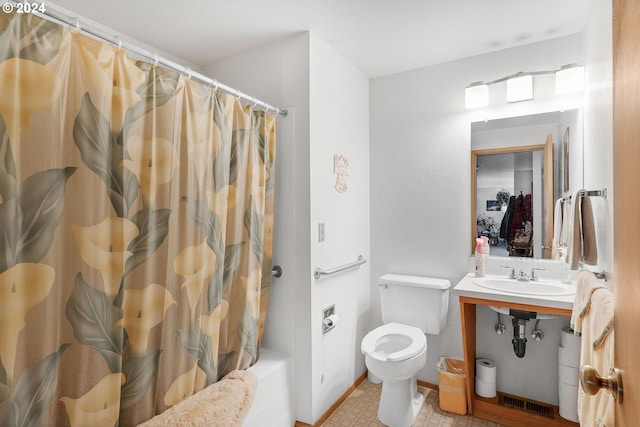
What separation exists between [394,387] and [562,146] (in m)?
1.93

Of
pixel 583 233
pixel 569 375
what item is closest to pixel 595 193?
pixel 583 233

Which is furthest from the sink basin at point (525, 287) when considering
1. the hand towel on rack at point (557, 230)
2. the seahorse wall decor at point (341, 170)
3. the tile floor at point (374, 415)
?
the seahorse wall decor at point (341, 170)

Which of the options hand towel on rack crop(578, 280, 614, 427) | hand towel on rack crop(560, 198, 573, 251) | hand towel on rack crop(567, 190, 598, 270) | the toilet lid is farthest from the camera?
the toilet lid

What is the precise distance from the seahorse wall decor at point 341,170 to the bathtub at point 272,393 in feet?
3.92

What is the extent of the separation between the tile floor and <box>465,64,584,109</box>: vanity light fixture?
2.13m

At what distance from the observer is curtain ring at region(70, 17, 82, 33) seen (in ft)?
3.79

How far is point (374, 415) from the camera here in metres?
2.26

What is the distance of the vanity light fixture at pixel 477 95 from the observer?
235cm

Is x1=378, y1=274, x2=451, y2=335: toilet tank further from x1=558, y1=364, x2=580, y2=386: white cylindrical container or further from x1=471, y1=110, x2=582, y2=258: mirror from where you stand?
x1=558, y1=364, x2=580, y2=386: white cylindrical container

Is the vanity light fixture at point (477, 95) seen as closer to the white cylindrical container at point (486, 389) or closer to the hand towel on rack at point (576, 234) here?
the hand towel on rack at point (576, 234)

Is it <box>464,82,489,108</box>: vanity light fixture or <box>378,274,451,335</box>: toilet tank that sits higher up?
<box>464,82,489,108</box>: vanity light fixture

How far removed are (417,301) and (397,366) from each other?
56 cm

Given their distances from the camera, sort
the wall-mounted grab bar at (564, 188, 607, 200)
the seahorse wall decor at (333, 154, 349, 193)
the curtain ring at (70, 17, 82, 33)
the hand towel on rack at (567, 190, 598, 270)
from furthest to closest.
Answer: the seahorse wall decor at (333, 154, 349, 193), the hand towel on rack at (567, 190, 598, 270), the wall-mounted grab bar at (564, 188, 607, 200), the curtain ring at (70, 17, 82, 33)

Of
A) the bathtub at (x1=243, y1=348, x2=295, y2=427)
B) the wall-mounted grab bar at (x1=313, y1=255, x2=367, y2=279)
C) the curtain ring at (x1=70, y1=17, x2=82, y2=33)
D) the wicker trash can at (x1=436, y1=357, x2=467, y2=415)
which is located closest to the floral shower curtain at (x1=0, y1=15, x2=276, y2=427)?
the curtain ring at (x1=70, y1=17, x2=82, y2=33)
